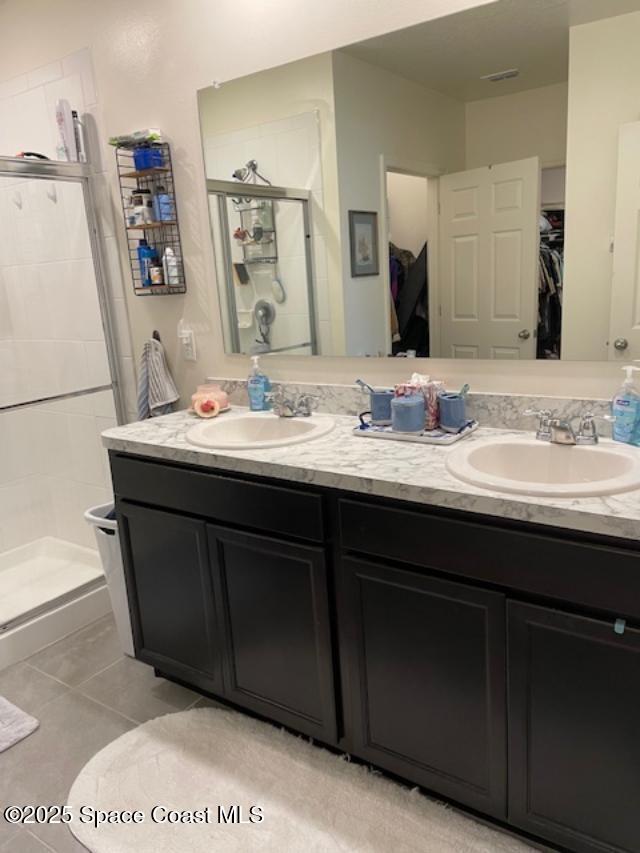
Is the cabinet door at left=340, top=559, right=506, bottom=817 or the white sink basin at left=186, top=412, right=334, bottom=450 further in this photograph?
the white sink basin at left=186, top=412, right=334, bottom=450

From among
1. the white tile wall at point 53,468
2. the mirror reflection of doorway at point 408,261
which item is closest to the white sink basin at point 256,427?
the mirror reflection of doorway at point 408,261

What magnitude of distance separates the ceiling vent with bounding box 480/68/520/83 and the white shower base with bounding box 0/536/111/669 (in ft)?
7.77

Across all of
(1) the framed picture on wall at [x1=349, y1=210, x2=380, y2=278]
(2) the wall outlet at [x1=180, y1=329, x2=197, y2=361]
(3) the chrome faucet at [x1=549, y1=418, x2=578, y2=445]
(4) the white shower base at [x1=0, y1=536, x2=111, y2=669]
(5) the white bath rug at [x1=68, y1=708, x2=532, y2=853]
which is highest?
(1) the framed picture on wall at [x1=349, y1=210, x2=380, y2=278]

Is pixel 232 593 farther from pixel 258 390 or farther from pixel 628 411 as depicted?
pixel 628 411

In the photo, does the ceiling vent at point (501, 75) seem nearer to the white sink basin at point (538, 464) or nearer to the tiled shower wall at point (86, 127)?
the white sink basin at point (538, 464)

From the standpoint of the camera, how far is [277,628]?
1784mm

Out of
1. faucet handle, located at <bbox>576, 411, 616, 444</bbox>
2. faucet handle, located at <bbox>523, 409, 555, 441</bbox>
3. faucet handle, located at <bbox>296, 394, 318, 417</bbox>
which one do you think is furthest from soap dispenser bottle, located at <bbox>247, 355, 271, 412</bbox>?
faucet handle, located at <bbox>576, 411, 616, 444</bbox>

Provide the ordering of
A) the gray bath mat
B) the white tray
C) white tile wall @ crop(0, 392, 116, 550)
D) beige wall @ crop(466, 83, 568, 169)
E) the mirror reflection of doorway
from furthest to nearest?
white tile wall @ crop(0, 392, 116, 550), the gray bath mat, the mirror reflection of doorway, the white tray, beige wall @ crop(466, 83, 568, 169)

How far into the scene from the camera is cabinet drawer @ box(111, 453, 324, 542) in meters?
1.64

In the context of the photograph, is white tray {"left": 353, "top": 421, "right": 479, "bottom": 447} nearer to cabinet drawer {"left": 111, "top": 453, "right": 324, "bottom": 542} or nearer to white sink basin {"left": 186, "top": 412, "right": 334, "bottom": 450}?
white sink basin {"left": 186, "top": 412, "right": 334, "bottom": 450}

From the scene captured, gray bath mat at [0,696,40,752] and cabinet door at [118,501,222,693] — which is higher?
cabinet door at [118,501,222,693]

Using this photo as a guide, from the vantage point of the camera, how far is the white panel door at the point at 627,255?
1.54 meters

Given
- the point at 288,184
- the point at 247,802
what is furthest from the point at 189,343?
the point at 247,802

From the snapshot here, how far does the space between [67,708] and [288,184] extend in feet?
6.12
